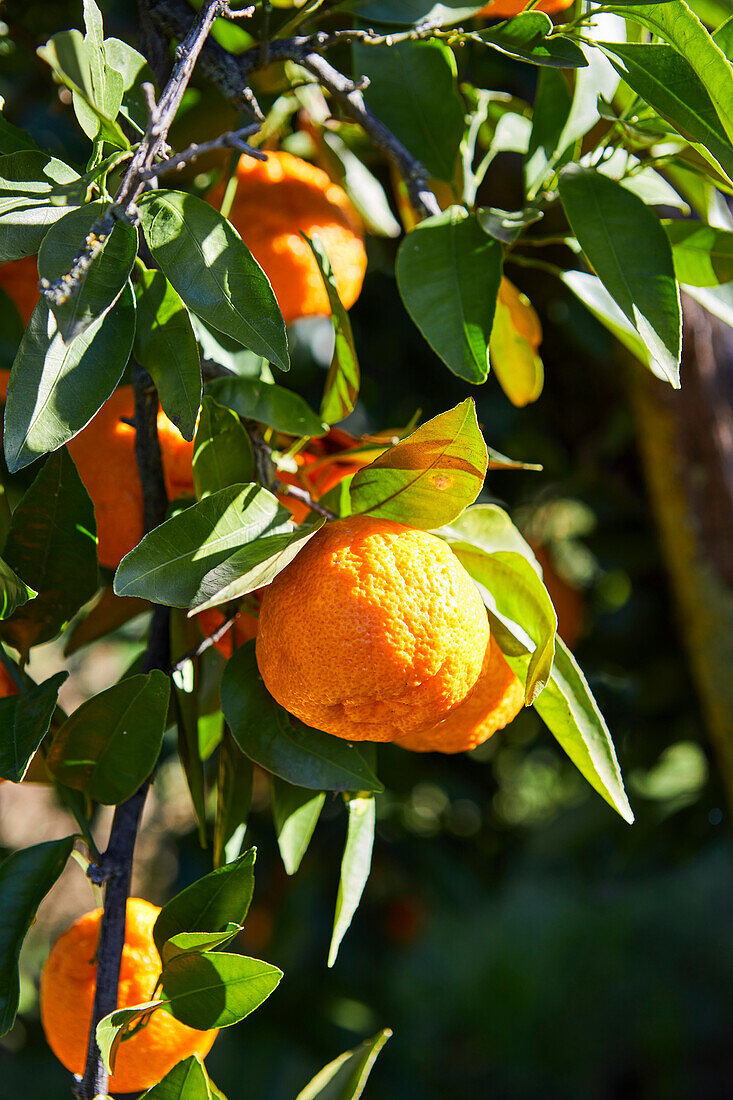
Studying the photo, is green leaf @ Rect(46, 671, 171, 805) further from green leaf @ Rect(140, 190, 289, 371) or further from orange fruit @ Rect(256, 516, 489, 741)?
green leaf @ Rect(140, 190, 289, 371)

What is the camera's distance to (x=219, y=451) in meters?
0.45

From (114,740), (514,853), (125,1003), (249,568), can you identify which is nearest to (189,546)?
(249,568)

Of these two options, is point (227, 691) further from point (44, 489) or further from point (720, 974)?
point (720, 974)

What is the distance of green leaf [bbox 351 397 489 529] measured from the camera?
1.33ft

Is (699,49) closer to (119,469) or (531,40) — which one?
(531,40)

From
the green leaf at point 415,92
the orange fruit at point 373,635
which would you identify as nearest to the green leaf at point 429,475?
the orange fruit at point 373,635

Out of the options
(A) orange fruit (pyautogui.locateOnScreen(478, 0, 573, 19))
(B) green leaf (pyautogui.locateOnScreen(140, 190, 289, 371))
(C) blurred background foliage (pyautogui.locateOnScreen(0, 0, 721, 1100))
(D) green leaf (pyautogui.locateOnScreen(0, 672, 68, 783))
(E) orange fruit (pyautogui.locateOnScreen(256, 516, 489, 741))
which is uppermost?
(A) orange fruit (pyautogui.locateOnScreen(478, 0, 573, 19))

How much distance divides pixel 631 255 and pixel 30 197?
0.28 m

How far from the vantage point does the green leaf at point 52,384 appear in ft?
1.20

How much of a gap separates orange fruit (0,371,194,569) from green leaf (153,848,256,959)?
0.19 m

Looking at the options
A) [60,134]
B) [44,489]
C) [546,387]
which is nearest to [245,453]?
[44,489]

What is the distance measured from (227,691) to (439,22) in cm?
37

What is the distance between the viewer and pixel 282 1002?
147 cm

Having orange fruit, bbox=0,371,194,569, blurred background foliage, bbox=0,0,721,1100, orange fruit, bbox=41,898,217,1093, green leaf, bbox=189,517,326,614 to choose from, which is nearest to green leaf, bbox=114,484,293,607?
green leaf, bbox=189,517,326,614
